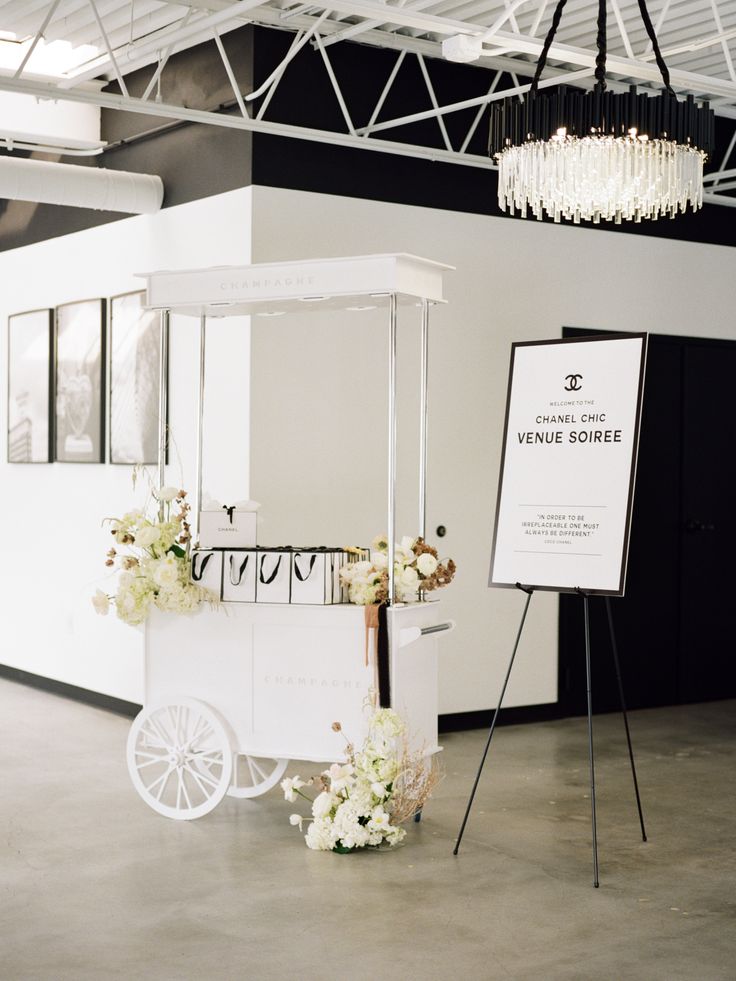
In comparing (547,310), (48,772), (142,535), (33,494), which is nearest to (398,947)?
(142,535)

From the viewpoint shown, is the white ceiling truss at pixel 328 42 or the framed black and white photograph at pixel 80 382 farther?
the framed black and white photograph at pixel 80 382

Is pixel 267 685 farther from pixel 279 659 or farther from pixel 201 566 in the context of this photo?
pixel 201 566

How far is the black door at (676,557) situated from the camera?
27.1ft

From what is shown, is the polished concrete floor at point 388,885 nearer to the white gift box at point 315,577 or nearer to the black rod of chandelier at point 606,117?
the white gift box at point 315,577

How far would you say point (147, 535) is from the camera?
5.75 metres

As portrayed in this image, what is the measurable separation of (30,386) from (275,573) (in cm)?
406

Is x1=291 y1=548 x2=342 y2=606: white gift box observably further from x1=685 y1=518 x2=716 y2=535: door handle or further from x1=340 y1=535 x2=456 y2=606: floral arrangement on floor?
x1=685 y1=518 x2=716 y2=535: door handle

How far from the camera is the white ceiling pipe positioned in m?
7.45

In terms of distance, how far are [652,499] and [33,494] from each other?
13.6 ft

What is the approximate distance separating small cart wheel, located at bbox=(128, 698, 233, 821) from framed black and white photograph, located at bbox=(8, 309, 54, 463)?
3477 mm

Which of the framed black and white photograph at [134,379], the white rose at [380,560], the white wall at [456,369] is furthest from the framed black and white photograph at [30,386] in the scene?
the white rose at [380,560]

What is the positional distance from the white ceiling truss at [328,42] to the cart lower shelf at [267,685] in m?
2.58

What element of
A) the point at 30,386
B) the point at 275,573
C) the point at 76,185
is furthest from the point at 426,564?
the point at 30,386

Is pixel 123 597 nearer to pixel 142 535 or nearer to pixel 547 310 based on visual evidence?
pixel 142 535
